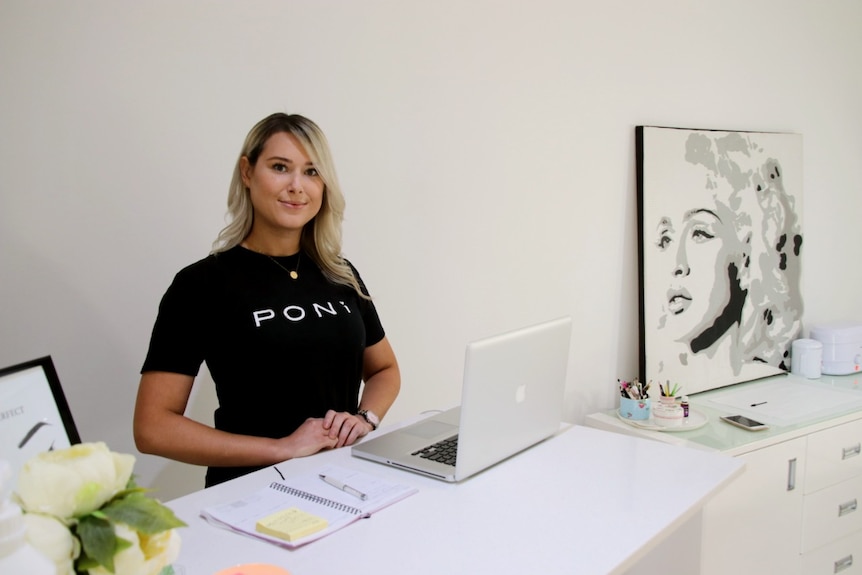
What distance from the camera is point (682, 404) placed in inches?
111

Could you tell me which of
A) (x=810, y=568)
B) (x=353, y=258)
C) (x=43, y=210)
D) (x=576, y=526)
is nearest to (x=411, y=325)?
(x=353, y=258)

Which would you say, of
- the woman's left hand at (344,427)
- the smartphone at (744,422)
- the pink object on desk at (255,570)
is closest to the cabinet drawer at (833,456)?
the smartphone at (744,422)

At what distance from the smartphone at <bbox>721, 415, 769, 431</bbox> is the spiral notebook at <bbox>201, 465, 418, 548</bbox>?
1.83 m

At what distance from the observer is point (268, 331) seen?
179 centimetres

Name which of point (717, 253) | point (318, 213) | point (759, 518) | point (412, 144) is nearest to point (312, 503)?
point (318, 213)

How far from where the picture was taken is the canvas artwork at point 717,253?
312 cm

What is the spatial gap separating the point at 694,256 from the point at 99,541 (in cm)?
299

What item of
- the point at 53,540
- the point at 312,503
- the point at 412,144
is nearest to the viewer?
the point at 53,540

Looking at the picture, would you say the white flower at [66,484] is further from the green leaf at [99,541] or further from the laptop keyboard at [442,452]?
the laptop keyboard at [442,452]

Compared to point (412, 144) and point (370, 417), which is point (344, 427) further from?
point (412, 144)

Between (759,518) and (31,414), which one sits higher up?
(31,414)

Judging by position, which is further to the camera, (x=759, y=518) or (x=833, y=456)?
(x=833, y=456)

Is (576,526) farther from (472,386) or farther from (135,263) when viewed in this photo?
(135,263)

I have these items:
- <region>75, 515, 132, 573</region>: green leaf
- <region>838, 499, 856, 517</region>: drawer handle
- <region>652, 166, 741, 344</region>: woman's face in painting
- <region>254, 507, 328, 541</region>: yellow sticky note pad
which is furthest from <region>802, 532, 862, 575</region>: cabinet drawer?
<region>75, 515, 132, 573</region>: green leaf
